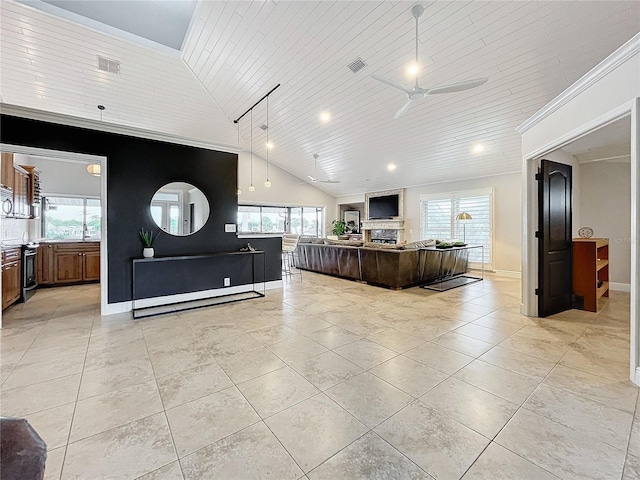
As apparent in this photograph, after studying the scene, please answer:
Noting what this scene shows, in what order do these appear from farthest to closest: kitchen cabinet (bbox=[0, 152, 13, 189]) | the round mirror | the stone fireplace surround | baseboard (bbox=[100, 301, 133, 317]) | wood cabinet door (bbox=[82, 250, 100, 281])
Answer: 1. the stone fireplace surround
2. wood cabinet door (bbox=[82, 250, 100, 281])
3. the round mirror
4. kitchen cabinet (bbox=[0, 152, 13, 189])
5. baseboard (bbox=[100, 301, 133, 317])

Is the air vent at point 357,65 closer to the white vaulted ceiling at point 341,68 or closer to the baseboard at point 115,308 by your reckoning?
the white vaulted ceiling at point 341,68

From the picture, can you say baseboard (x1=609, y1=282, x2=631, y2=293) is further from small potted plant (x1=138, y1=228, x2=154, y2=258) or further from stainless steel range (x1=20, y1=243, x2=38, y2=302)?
stainless steel range (x1=20, y1=243, x2=38, y2=302)

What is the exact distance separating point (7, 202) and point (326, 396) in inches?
221

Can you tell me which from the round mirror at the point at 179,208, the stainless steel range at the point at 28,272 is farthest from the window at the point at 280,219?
the stainless steel range at the point at 28,272

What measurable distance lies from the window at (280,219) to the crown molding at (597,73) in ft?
26.7

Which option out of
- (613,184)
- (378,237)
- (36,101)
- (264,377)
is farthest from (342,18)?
(378,237)

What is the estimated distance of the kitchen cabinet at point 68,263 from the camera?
5.42 m

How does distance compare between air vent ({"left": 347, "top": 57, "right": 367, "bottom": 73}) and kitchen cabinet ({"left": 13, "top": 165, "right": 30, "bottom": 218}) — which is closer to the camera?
air vent ({"left": 347, "top": 57, "right": 367, "bottom": 73})

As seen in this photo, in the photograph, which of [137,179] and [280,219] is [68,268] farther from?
[280,219]

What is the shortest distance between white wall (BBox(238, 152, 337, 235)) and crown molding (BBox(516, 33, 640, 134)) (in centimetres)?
788

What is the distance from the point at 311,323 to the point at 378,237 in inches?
290

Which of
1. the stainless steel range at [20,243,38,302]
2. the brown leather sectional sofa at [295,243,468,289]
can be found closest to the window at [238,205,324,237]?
the brown leather sectional sofa at [295,243,468,289]

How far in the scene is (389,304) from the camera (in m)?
4.36

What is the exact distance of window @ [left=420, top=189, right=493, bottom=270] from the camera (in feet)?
24.6
